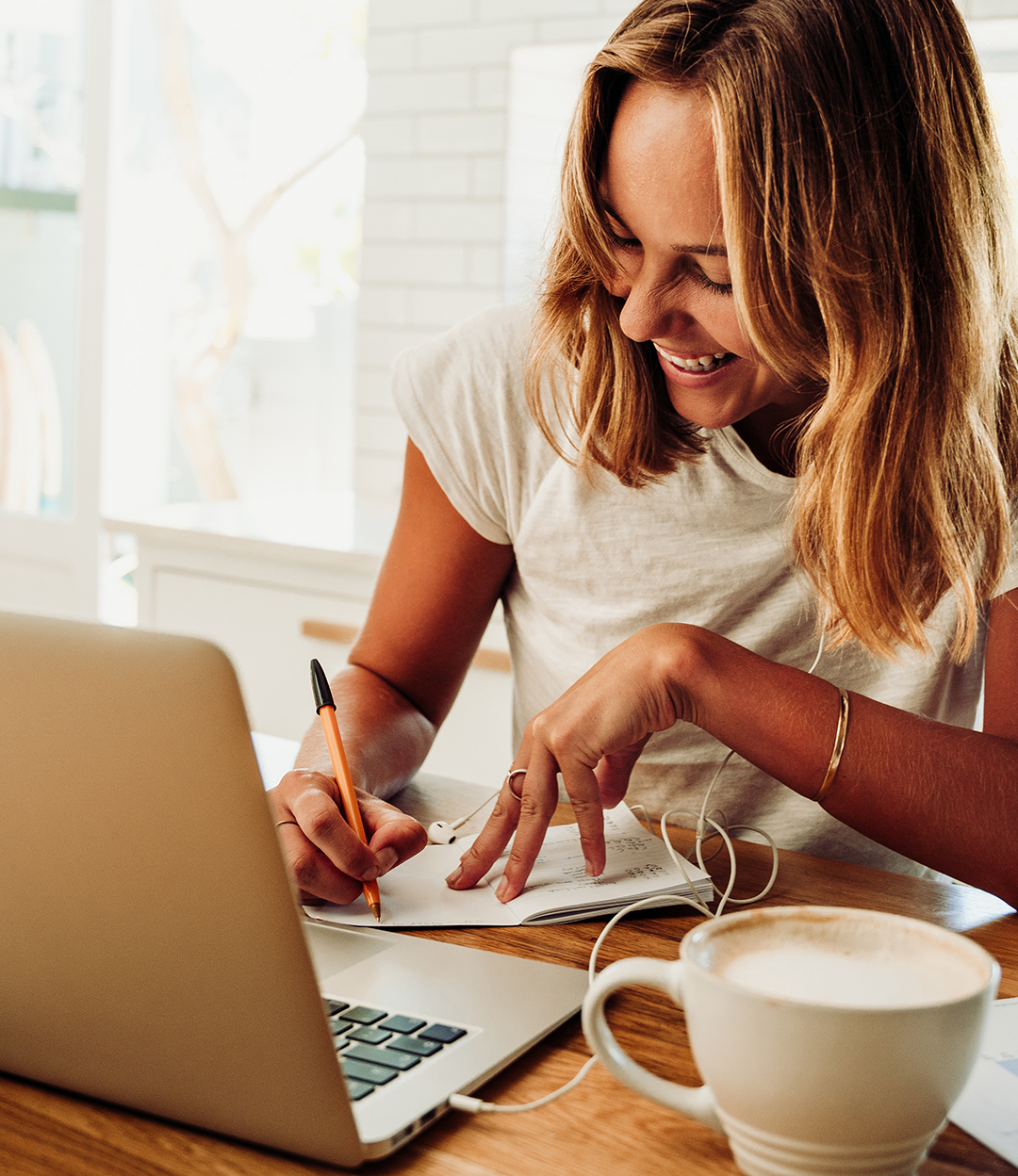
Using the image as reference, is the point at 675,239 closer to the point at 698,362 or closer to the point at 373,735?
the point at 698,362

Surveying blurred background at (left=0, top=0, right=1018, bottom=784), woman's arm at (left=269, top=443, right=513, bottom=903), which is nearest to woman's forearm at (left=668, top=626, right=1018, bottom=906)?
woman's arm at (left=269, top=443, right=513, bottom=903)

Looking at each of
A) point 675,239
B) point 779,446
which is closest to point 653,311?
point 675,239

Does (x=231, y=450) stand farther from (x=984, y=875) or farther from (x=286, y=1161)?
(x=286, y=1161)

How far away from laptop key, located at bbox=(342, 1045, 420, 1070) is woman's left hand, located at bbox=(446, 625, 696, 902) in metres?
0.27

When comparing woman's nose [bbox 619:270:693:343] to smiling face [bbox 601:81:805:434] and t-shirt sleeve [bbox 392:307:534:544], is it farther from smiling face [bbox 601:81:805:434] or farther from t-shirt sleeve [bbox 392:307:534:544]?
t-shirt sleeve [bbox 392:307:534:544]

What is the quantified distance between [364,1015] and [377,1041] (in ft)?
0.10

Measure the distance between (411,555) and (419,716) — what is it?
0.18 meters

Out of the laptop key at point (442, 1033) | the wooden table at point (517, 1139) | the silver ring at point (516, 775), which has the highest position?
the silver ring at point (516, 775)

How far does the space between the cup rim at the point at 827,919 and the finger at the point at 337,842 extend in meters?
0.34

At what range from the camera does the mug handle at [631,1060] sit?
54 centimetres

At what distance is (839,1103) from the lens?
49 centimetres

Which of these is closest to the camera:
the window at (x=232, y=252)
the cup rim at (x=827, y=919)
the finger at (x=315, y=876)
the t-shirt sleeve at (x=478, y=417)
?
the cup rim at (x=827, y=919)

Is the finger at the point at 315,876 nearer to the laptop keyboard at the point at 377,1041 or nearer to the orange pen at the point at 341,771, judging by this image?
the orange pen at the point at 341,771

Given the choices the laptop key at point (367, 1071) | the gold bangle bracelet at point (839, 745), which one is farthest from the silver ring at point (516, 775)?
the laptop key at point (367, 1071)
